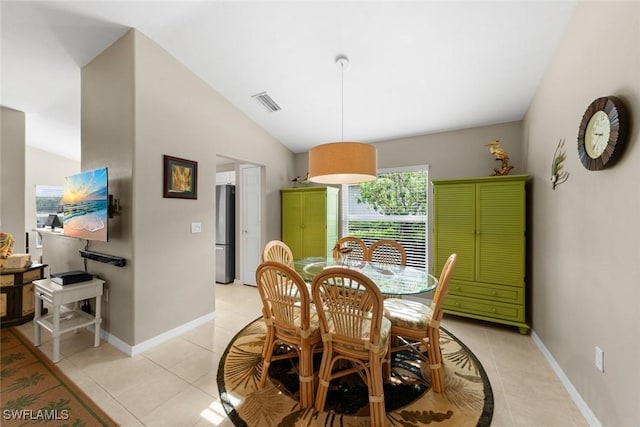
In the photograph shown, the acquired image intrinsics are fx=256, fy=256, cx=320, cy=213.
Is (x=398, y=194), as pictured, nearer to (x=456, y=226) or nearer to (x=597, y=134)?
(x=456, y=226)

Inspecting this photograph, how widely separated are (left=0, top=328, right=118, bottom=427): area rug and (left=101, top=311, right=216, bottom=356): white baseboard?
43 cm

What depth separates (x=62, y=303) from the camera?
2.35 m

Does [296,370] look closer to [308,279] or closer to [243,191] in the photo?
[308,279]

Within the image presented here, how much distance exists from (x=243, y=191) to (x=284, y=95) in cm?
206

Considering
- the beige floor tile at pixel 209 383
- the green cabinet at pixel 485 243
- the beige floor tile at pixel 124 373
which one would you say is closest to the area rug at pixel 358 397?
the beige floor tile at pixel 209 383

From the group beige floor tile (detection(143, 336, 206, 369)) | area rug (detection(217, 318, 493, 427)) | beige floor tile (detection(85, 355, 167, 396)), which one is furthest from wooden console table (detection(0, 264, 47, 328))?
area rug (detection(217, 318, 493, 427))

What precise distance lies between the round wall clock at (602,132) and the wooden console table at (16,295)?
5.53 meters

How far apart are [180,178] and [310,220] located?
206 cm

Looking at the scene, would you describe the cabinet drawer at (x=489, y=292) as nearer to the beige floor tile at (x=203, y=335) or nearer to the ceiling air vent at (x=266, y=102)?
the beige floor tile at (x=203, y=335)

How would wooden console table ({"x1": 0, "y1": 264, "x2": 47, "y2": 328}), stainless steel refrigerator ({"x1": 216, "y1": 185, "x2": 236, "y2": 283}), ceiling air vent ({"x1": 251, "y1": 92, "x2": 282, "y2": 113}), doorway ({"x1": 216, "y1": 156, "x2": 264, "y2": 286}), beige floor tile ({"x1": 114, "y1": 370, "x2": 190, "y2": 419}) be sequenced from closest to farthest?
beige floor tile ({"x1": 114, "y1": 370, "x2": 190, "y2": 419})
wooden console table ({"x1": 0, "y1": 264, "x2": 47, "y2": 328})
ceiling air vent ({"x1": 251, "y1": 92, "x2": 282, "y2": 113})
doorway ({"x1": 216, "y1": 156, "x2": 264, "y2": 286})
stainless steel refrigerator ({"x1": 216, "y1": 185, "x2": 236, "y2": 283})

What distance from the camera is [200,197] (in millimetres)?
3105

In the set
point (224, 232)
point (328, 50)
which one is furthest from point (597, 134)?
point (224, 232)

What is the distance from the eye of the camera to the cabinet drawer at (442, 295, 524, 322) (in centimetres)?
287

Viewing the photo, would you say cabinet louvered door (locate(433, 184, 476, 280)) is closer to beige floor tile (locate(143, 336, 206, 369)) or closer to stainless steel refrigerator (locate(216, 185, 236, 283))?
beige floor tile (locate(143, 336, 206, 369))
